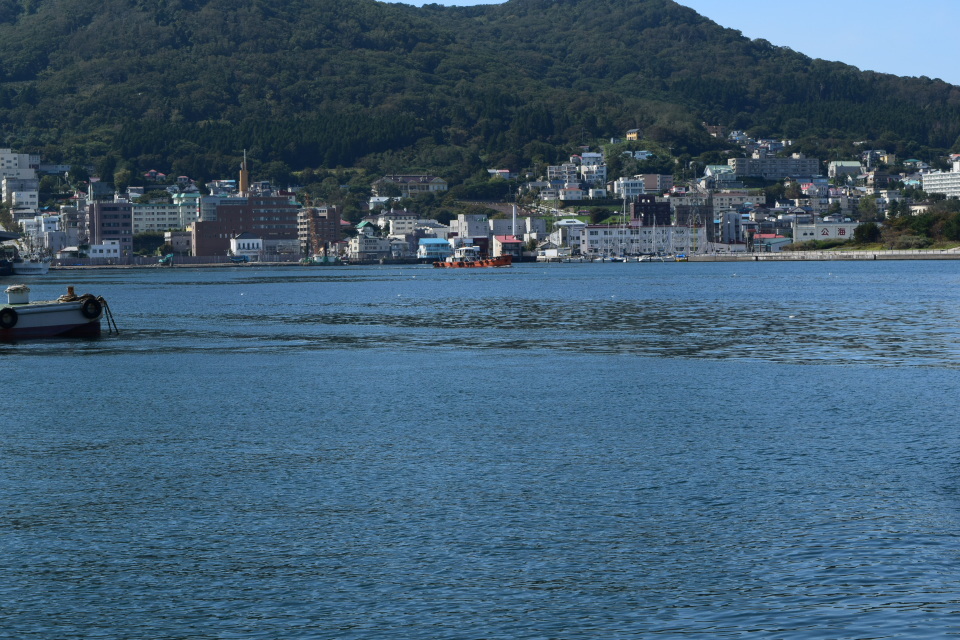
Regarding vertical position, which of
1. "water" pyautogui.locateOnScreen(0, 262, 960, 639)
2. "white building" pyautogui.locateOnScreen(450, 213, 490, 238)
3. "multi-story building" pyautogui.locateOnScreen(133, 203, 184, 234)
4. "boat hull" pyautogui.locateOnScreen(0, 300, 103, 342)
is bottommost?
"water" pyautogui.locateOnScreen(0, 262, 960, 639)

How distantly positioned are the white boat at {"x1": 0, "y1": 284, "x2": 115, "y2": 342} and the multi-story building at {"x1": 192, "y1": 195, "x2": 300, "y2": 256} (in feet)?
471

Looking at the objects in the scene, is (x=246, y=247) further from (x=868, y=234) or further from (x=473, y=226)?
(x=868, y=234)

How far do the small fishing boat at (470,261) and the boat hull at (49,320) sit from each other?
11463 centimetres

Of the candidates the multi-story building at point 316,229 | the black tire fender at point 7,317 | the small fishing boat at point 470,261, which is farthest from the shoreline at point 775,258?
the black tire fender at point 7,317

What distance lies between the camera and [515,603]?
10547mm

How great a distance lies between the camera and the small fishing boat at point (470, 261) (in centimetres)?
15488

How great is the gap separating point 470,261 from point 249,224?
46849mm

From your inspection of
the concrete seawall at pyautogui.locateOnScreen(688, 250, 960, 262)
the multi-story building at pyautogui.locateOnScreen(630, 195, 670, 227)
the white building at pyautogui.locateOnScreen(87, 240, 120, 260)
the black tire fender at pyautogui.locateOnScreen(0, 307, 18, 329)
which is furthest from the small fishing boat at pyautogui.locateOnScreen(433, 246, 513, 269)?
the black tire fender at pyautogui.locateOnScreen(0, 307, 18, 329)

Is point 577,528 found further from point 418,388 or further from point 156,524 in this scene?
point 418,388

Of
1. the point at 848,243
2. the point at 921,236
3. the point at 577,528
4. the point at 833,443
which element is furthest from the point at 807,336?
the point at 848,243

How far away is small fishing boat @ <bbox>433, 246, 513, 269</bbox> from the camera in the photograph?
508 feet

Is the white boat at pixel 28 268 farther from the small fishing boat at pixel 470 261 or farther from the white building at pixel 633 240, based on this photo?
the white building at pixel 633 240

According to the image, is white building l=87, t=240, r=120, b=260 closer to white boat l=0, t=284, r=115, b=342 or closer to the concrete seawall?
the concrete seawall

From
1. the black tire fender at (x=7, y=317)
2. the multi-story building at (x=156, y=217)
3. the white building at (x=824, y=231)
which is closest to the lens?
the black tire fender at (x=7, y=317)
